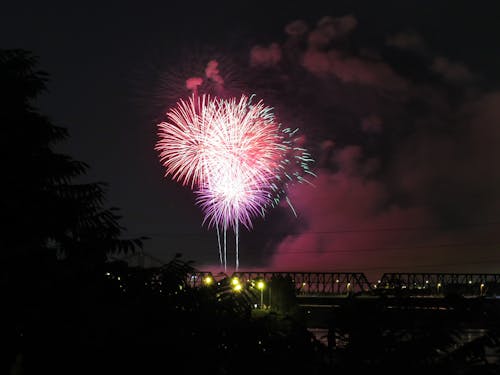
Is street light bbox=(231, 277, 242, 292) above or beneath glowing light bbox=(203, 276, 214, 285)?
beneath

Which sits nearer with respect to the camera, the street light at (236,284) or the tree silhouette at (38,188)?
the street light at (236,284)

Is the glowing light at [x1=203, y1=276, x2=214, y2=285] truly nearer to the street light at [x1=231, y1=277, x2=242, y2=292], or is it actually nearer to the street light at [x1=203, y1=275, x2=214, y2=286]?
the street light at [x1=203, y1=275, x2=214, y2=286]

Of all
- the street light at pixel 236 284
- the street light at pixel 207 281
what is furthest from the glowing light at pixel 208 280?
the street light at pixel 236 284

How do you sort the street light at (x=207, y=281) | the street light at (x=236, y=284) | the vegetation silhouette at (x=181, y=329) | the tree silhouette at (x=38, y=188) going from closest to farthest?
the vegetation silhouette at (x=181, y=329) < the street light at (x=236, y=284) < the street light at (x=207, y=281) < the tree silhouette at (x=38, y=188)

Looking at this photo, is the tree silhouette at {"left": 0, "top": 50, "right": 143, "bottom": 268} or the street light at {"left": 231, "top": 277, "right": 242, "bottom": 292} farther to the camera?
the tree silhouette at {"left": 0, "top": 50, "right": 143, "bottom": 268}

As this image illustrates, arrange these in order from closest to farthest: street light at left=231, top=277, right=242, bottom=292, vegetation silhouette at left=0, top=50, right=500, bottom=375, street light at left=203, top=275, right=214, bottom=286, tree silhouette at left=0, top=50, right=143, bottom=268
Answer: vegetation silhouette at left=0, top=50, right=500, bottom=375
street light at left=231, top=277, right=242, bottom=292
street light at left=203, top=275, right=214, bottom=286
tree silhouette at left=0, top=50, right=143, bottom=268

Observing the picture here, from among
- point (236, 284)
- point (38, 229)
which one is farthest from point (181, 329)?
point (38, 229)

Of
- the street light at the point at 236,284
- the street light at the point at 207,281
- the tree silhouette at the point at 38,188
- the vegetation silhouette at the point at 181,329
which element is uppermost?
the tree silhouette at the point at 38,188

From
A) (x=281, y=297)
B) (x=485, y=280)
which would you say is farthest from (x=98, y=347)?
(x=485, y=280)

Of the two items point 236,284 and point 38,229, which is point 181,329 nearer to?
point 236,284

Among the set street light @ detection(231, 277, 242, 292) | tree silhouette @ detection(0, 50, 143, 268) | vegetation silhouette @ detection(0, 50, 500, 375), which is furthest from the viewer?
tree silhouette @ detection(0, 50, 143, 268)

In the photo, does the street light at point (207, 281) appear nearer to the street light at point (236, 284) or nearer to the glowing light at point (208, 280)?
the glowing light at point (208, 280)

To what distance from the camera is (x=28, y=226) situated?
41.5 feet

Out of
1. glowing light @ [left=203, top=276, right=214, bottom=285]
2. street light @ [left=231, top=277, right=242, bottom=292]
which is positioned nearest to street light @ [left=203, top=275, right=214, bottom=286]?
glowing light @ [left=203, top=276, right=214, bottom=285]
